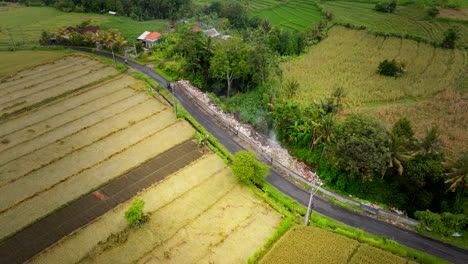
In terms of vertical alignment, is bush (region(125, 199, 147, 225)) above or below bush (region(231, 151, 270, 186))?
below

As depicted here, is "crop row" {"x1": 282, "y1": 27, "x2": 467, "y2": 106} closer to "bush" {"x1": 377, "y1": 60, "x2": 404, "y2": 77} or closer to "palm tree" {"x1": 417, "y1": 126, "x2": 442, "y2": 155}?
"bush" {"x1": 377, "y1": 60, "x2": 404, "y2": 77}

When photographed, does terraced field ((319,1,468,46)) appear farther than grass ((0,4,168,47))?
No

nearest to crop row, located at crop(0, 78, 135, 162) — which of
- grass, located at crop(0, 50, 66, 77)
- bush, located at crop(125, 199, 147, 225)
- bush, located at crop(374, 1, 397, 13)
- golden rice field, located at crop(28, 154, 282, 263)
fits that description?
golden rice field, located at crop(28, 154, 282, 263)

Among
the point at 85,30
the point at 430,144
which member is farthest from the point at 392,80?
the point at 85,30

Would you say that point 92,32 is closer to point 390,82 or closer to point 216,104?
point 216,104

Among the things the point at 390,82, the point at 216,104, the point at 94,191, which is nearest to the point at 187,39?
the point at 216,104

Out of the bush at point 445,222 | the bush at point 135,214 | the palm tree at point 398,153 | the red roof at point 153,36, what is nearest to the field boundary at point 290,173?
the bush at point 445,222
